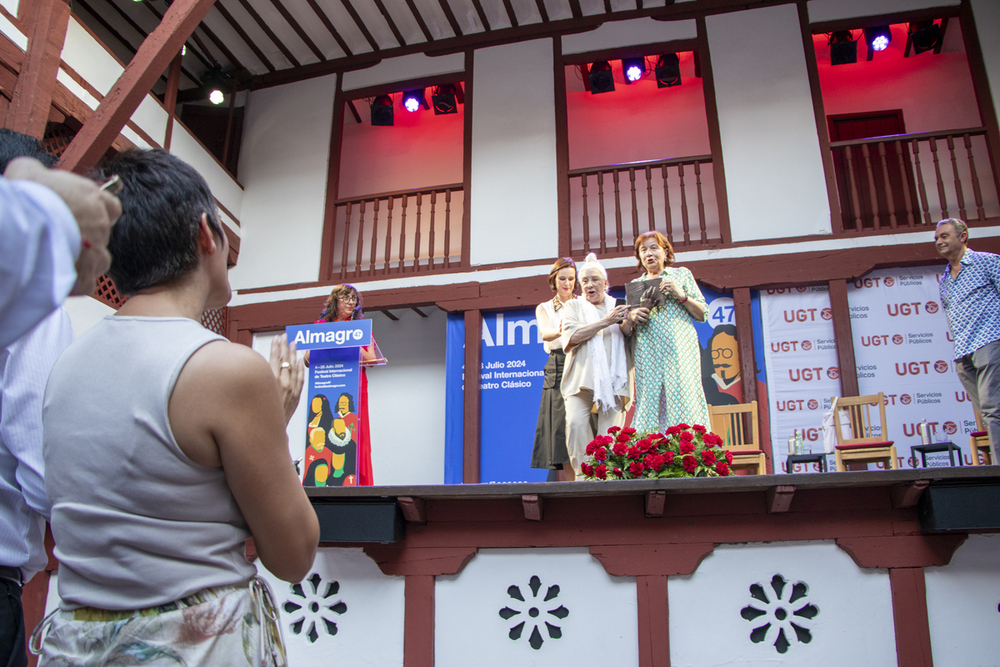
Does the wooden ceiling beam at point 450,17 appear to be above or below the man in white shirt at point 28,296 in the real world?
above

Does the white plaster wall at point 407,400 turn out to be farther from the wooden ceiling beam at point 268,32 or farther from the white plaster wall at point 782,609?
the white plaster wall at point 782,609

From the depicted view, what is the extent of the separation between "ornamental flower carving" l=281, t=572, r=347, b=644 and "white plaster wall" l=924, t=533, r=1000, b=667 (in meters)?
2.17

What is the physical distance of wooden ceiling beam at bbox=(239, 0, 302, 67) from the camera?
7938 millimetres

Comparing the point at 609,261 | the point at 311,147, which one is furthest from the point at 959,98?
the point at 311,147

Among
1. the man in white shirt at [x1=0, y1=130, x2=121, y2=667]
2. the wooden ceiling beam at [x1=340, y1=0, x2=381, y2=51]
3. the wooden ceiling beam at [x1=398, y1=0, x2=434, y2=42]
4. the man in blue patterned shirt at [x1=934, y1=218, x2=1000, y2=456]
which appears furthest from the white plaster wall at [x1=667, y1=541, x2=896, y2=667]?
the wooden ceiling beam at [x1=340, y1=0, x2=381, y2=51]

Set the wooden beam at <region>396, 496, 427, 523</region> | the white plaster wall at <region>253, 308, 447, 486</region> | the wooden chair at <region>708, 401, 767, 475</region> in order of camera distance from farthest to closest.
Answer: the white plaster wall at <region>253, 308, 447, 486</region> < the wooden chair at <region>708, 401, 767, 475</region> < the wooden beam at <region>396, 496, 427, 523</region>

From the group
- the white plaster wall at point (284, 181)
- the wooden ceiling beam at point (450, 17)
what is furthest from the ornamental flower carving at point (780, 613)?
the wooden ceiling beam at point (450, 17)

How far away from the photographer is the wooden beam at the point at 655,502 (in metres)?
2.72

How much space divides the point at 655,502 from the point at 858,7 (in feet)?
22.3

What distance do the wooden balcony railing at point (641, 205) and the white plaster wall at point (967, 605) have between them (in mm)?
4811

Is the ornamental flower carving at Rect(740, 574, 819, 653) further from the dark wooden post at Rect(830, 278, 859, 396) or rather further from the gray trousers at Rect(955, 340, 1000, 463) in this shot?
the dark wooden post at Rect(830, 278, 859, 396)

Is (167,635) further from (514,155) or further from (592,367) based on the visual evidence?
(514,155)

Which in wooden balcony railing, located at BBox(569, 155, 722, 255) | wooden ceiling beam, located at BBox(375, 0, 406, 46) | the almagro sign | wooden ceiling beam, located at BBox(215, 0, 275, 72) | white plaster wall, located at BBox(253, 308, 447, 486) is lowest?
the almagro sign

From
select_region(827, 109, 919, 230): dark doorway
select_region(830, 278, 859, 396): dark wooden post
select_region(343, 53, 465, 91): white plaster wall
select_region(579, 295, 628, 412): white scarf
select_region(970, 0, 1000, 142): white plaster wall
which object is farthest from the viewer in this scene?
select_region(343, 53, 465, 91): white plaster wall
